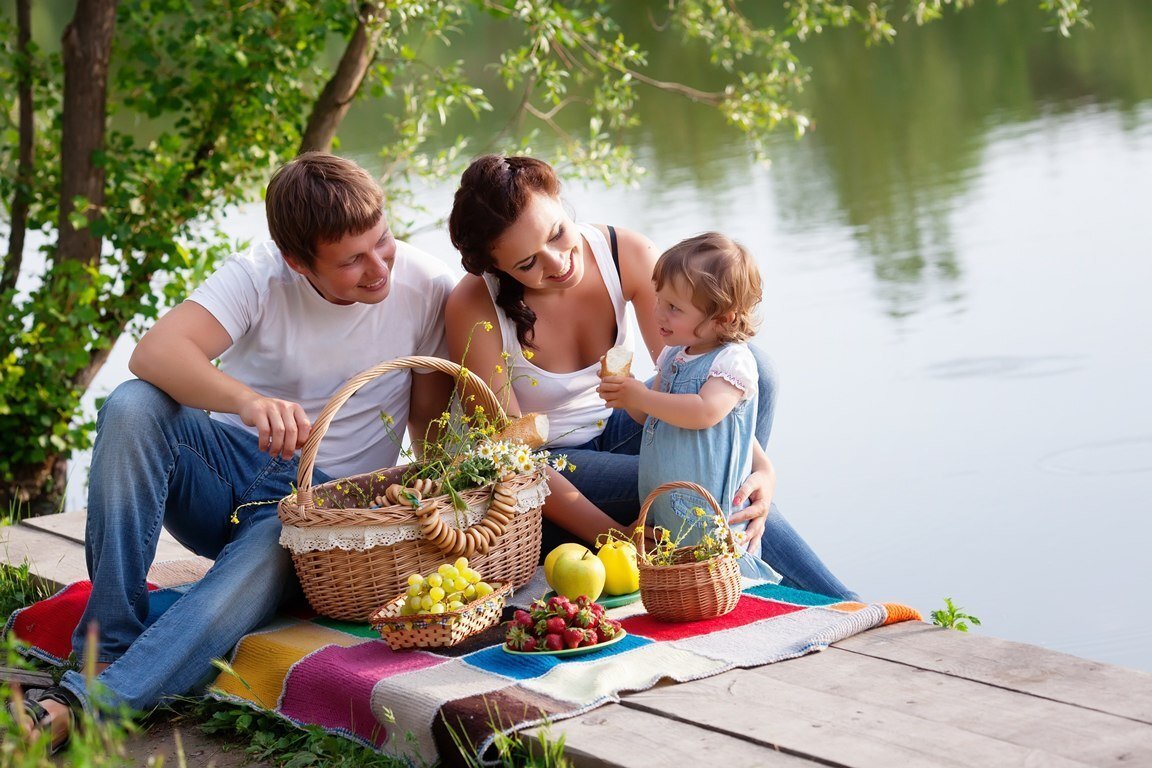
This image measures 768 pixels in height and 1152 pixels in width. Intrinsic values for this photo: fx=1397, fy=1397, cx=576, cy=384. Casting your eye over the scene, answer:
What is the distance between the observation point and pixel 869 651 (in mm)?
2486

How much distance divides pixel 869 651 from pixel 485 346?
114 centimetres

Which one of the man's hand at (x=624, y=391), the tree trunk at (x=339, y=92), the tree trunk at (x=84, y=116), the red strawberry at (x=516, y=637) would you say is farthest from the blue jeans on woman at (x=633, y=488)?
the tree trunk at (x=84, y=116)

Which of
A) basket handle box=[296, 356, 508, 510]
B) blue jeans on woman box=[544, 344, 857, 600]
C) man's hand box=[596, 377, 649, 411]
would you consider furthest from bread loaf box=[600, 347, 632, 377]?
blue jeans on woman box=[544, 344, 857, 600]

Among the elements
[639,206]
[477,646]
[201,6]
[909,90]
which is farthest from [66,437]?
[909,90]

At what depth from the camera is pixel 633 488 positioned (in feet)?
10.5

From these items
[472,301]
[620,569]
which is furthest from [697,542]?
[472,301]

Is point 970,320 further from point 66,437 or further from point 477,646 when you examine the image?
point 477,646

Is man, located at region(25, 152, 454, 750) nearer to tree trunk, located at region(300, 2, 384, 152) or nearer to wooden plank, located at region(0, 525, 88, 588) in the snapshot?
wooden plank, located at region(0, 525, 88, 588)

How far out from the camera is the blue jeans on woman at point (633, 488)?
3.09 metres

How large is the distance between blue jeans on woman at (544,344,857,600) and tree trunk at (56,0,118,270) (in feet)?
7.49

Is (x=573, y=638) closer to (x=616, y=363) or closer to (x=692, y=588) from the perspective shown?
(x=692, y=588)

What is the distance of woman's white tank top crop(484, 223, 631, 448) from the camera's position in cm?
325

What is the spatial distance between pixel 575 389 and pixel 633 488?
0.91 ft

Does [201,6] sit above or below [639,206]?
above
